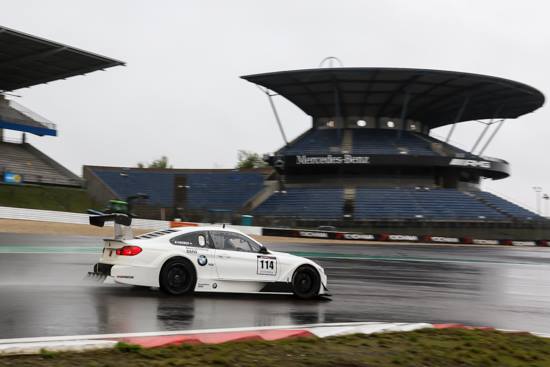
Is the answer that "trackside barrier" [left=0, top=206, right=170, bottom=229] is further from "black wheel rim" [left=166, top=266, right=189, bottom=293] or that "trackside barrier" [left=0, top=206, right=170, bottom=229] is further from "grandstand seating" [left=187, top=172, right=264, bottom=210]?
"black wheel rim" [left=166, top=266, right=189, bottom=293]

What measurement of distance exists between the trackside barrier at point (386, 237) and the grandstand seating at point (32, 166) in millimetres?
18108

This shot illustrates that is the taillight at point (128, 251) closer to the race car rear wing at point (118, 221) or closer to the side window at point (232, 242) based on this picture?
the race car rear wing at point (118, 221)

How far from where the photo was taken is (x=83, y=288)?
1095 centimetres

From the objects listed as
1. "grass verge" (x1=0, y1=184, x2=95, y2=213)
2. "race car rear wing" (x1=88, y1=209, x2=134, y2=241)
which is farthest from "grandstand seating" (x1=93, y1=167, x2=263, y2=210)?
"race car rear wing" (x1=88, y1=209, x2=134, y2=241)

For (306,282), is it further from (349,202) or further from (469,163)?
(469,163)

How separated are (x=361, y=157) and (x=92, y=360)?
51.7 m

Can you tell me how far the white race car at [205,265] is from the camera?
10273mm

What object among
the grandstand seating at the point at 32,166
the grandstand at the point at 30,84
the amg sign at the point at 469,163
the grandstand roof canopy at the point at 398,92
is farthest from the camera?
the amg sign at the point at 469,163

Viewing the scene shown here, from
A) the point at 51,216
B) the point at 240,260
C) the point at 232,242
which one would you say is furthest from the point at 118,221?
the point at 51,216

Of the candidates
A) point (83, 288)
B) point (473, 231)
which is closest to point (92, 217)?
point (83, 288)

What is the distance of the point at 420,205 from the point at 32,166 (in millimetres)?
31658

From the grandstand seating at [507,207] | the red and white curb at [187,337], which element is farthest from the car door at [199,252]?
the grandstand seating at [507,207]

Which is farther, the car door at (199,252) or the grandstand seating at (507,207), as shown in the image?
the grandstand seating at (507,207)

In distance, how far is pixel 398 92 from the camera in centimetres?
5909
